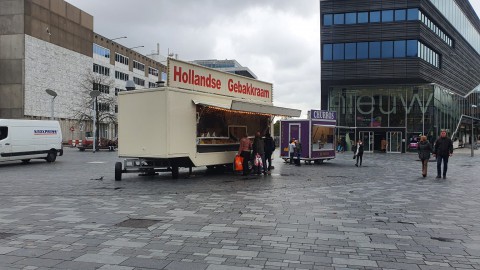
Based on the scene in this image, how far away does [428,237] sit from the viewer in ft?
20.6

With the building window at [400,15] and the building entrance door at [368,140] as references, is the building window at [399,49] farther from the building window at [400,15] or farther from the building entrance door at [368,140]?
the building entrance door at [368,140]

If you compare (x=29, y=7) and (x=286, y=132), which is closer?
(x=286, y=132)

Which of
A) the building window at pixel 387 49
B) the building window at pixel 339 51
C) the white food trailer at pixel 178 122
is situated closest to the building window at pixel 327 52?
the building window at pixel 339 51

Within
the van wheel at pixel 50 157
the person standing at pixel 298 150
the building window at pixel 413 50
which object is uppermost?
the building window at pixel 413 50

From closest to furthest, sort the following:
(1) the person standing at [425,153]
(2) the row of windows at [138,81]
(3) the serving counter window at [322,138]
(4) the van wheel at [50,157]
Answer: (1) the person standing at [425,153] → (4) the van wheel at [50,157] → (3) the serving counter window at [322,138] → (2) the row of windows at [138,81]

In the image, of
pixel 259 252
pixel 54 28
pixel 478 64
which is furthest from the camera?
pixel 478 64

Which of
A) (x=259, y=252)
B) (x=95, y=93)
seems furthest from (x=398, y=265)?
(x=95, y=93)

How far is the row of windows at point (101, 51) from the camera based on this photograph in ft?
239

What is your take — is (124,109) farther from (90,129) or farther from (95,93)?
(90,129)

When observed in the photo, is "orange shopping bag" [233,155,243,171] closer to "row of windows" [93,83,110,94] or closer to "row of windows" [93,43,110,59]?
"row of windows" [93,83,110,94]

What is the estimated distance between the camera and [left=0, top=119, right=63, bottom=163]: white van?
2136 centimetres

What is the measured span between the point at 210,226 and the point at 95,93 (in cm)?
3199

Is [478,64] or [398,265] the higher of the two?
[478,64]

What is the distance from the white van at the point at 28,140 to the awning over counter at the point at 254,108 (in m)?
12.4
